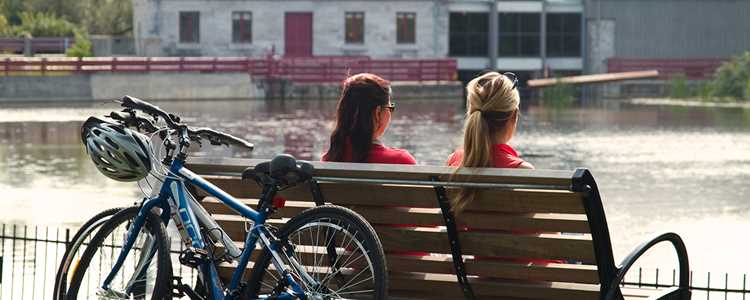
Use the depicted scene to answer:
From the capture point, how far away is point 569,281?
682 cm

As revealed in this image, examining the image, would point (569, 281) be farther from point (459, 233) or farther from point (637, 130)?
point (637, 130)

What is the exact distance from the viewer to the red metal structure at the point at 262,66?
57656 millimetres

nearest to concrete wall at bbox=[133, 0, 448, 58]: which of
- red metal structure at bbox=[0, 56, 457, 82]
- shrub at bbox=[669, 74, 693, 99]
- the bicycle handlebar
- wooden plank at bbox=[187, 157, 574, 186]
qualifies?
red metal structure at bbox=[0, 56, 457, 82]

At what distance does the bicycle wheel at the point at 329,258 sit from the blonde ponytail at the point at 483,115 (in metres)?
0.50

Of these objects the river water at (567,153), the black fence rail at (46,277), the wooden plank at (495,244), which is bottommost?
the river water at (567,153)

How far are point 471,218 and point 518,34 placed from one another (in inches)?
2718

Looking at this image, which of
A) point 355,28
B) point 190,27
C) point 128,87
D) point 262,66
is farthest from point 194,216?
point 355,28

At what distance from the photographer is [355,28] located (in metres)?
74.2

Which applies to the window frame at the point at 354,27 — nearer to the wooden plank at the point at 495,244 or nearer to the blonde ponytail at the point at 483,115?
the wooden plank at the point at 495,244

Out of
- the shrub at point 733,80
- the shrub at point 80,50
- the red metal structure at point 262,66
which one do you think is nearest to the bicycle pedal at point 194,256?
the red metal structure at point 262,66

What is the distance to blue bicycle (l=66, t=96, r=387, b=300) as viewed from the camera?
670 centimetres

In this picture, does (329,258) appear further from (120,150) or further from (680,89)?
(680,89)

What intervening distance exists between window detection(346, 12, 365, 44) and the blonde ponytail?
6732 centimetres

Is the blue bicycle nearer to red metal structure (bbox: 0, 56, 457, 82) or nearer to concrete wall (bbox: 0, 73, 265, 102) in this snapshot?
concrete wall (bbox: 0, 73, 265, 102)
